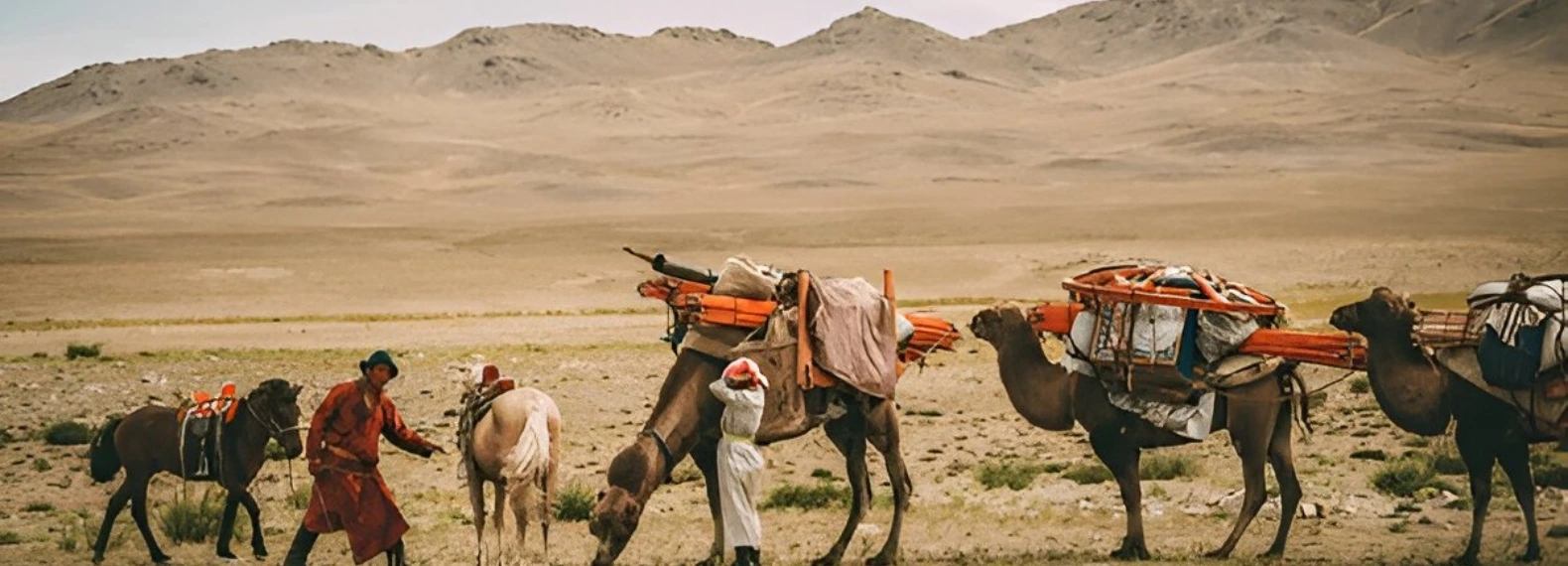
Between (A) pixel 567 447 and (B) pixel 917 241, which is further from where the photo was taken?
(B) pixel 917 241

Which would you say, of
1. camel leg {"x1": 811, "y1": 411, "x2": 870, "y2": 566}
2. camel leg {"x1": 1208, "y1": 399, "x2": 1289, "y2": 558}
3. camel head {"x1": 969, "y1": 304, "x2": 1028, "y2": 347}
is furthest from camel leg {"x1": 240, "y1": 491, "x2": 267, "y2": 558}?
camel leg {"x1": 1208, "y1": 399, "x2": 1289, "y2": 558}

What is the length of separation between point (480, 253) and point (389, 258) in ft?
11.8

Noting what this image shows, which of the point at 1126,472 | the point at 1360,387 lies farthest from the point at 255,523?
the point at 1360,387

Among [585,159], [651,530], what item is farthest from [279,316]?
[585,159]

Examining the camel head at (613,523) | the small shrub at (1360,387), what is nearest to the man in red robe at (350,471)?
the camel head at (613,523)

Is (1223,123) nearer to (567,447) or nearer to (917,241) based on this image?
(917,241)

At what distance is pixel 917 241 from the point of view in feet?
200

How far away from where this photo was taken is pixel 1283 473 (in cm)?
1153

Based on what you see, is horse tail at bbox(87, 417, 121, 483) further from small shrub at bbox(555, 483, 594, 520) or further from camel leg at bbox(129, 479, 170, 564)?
small shrub at bbox(555, 483, 594, 520)

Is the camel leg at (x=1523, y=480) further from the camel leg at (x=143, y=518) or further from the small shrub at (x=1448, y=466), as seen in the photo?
the camel leg at (x=143, y=518)

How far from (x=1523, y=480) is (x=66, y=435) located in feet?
43.2

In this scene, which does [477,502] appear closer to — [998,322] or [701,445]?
[701,445]

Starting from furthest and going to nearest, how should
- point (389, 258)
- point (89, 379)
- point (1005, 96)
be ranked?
1. point (1005, 96)
2. point (389, 258)
3. point (89, 379)

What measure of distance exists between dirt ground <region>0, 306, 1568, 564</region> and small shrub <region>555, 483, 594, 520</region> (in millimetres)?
148
